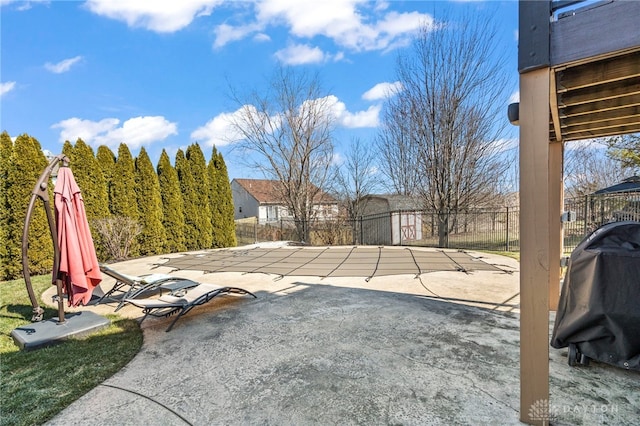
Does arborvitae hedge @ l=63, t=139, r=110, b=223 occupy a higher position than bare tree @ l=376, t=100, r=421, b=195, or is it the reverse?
bare tree @ l=376, t=100, r=421, b=195

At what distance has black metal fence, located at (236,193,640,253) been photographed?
903 cm

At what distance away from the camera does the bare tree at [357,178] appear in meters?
17.1

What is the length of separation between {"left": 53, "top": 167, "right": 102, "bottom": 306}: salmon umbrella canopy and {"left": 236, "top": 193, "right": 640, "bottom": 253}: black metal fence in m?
→ 9.59

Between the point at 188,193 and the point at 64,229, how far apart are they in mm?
9168

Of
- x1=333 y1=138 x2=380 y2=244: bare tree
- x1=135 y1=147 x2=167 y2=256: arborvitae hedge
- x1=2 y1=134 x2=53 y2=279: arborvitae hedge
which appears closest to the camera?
x1=2 y1=134 x2=53 y2=279: arborvitae hedge

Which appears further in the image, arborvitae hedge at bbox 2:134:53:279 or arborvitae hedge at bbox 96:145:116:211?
arborvitae hedge at bbox 96:145:116:211

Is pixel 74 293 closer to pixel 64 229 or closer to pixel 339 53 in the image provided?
pixel 64 229

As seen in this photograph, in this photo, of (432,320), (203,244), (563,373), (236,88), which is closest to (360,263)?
(432,320)

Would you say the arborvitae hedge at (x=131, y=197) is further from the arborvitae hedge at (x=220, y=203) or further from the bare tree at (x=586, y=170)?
the bare tree at (x=586, y=170)

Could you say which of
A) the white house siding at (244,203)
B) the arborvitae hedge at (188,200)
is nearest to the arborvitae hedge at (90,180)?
the arborvitae hedge at (188,200)

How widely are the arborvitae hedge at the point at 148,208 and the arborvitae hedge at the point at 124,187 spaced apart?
0.20m

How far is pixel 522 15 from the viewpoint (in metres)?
1.81

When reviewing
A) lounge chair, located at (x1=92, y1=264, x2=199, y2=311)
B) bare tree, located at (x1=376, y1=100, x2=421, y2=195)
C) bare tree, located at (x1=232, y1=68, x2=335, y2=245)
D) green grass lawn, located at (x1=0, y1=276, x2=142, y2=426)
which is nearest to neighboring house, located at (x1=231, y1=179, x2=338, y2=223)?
bare tree, located at (x1=232, y1=68, x2=335, y2=245)

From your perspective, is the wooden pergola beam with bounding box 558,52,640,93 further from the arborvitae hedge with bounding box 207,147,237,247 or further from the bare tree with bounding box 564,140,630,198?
the bare tree with bounding box 564,140,630,198
